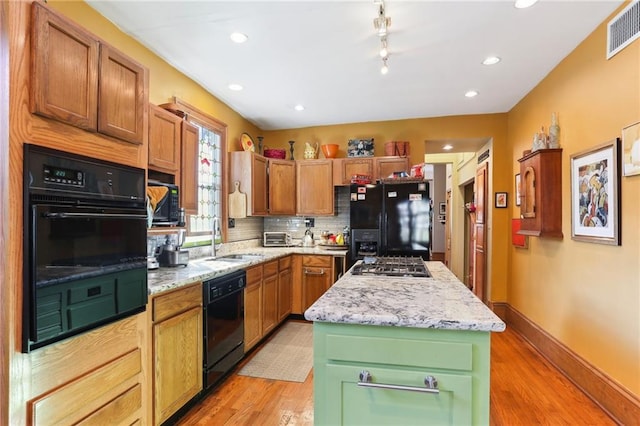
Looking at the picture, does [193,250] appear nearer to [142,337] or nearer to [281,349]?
[281,349]

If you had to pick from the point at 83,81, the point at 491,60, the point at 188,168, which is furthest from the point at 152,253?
the point at 491,60

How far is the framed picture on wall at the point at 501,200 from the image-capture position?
13.8 ft

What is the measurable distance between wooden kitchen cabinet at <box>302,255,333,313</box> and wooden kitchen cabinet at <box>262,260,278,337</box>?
548 millimetres

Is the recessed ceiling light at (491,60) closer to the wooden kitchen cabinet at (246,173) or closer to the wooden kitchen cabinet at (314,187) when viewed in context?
the wooden kitchen cabinet at (314,187)

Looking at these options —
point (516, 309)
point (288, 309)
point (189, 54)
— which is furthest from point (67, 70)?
point (516, 309)

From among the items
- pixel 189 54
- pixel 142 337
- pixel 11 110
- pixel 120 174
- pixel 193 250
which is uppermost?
pixel 189 54

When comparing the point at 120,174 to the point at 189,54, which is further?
the point at 189,54

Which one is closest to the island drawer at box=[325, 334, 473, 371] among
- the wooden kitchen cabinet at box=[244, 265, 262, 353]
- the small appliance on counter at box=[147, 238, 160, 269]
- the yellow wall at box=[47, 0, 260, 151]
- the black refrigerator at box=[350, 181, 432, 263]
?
the small appliance on counter at box=[147, 238, 160, 269]

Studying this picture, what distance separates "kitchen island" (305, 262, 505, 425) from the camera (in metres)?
1.14

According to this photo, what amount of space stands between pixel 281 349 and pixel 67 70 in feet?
9.32

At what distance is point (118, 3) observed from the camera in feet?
6.95

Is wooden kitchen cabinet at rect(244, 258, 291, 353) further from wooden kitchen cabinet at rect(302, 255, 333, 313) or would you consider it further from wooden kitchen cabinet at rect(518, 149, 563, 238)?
wooden kitchen cabinet at rect(518, 149, 563, 238)

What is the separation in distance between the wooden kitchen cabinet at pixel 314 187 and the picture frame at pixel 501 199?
7.10ft

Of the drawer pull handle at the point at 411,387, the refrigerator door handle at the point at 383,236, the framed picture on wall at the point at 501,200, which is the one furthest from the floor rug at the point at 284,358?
the framed picture on wall at the point at 501,200
